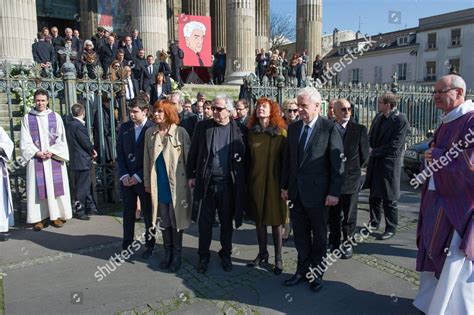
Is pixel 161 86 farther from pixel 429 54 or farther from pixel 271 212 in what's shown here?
pixel 429 54

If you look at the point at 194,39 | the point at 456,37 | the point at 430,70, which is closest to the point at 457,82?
the point at 194,39

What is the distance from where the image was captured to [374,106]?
12.5 meters

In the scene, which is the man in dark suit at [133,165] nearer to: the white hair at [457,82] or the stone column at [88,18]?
the white hair at [457,82]

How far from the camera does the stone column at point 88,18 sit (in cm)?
1992

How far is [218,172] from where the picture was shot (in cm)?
432

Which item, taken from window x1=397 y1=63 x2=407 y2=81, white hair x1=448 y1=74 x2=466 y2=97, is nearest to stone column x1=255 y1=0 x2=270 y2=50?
white hair x1=448 y1=74 x2=466 y2=97

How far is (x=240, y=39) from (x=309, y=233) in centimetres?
1357

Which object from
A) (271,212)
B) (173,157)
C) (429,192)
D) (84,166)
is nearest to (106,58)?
(84,166)

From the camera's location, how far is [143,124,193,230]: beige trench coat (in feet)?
14.8

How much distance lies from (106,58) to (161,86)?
288 centimetres

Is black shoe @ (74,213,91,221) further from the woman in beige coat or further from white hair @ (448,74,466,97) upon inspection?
white hair @ (448,74,466,97)

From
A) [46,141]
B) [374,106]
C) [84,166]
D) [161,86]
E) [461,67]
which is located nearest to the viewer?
[46,141]

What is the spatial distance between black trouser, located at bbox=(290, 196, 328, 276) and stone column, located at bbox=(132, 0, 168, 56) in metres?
12.1

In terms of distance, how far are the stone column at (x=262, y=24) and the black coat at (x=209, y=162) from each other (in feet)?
64.9
